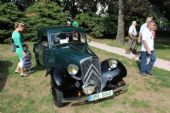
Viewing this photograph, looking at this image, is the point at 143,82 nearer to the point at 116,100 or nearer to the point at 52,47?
the point at 116,100

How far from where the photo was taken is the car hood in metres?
8.75

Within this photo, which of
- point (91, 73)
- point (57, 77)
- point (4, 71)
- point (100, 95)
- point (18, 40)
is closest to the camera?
point (100, 95)

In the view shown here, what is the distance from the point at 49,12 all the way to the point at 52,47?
1584 cm

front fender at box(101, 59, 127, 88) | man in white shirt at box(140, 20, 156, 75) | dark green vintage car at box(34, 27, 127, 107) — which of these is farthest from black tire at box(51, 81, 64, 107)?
man in white shirt at box(140, 20, 156, 75)

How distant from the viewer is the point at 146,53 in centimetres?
1103

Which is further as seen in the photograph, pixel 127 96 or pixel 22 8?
pixel 22 8

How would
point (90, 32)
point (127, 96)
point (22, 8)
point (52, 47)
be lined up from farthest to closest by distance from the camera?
point (22, 8), point (90, 32), point (52, 47), point (127, 96)

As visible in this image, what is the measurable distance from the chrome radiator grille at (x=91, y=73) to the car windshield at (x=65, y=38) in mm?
2120

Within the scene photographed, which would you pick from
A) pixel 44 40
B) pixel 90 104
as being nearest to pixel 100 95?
pixel 90 104

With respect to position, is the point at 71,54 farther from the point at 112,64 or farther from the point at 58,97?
the point at 58,97

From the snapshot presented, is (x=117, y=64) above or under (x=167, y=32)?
above

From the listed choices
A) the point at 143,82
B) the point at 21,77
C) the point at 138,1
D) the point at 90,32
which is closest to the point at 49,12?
the point at 90,32

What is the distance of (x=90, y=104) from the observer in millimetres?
8500

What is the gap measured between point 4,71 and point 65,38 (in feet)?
11.5
